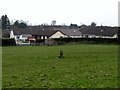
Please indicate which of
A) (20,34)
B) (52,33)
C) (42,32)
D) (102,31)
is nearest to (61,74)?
(52,33)

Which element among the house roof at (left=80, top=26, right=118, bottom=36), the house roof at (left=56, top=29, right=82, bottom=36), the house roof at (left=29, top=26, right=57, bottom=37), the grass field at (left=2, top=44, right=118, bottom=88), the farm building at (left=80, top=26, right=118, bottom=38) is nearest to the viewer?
the grass field at (left=2, top=44, right=118, bottom=88)

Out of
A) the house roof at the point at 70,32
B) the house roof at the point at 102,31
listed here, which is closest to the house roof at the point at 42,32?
the house roof at the point at 70,32

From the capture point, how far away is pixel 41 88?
11188 mm

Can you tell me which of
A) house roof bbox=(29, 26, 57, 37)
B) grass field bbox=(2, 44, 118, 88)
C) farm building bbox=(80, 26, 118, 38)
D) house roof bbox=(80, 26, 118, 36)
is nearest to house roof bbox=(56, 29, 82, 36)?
farm building bbox=(80, 26, 118, 38)

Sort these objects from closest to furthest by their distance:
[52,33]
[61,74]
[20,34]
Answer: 1. [61,74]
2. [52,33]
3. [20,34]

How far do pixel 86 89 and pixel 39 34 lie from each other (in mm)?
110277

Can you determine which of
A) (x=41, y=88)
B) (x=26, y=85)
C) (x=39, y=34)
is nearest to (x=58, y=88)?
(x=41, y=88)

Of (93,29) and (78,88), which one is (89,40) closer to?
(93,29)

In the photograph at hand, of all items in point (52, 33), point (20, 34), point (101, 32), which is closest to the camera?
point (52, 33)

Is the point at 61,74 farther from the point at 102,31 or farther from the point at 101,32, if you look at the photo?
the point at 102,31

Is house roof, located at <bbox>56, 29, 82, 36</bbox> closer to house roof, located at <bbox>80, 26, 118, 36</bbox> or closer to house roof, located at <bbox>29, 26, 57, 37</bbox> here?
house roof, located at <bbox>80, 26, 118, 36</bbox>

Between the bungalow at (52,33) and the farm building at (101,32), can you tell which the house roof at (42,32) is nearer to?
the bungalow at (52,33)

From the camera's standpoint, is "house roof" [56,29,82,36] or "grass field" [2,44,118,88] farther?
"house roof" [56,29,82,36]

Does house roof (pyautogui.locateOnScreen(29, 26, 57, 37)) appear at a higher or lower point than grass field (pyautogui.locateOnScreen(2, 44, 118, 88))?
higher
